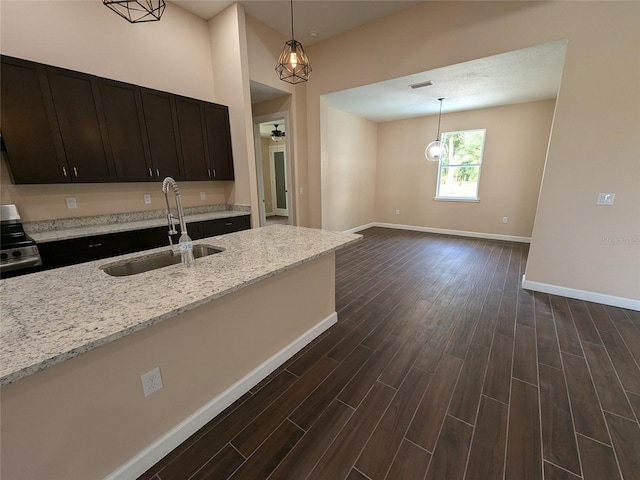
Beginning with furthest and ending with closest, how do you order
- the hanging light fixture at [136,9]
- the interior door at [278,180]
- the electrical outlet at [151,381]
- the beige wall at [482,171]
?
the interior door at [278,180]
the beige wall at [482,171]
the hanging light fixture at [136,9]
the electrical outlet at [151,381]

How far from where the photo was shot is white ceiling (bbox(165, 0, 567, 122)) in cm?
300

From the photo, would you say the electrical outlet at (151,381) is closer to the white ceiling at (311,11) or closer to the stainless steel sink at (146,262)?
the stainless steel sink at (146,262)

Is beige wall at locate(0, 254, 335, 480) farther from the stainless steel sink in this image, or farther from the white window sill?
the white window sill

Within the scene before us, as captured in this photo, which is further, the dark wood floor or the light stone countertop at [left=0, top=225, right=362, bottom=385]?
the dark wood floor

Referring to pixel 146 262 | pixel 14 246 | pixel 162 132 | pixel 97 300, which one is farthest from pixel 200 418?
pixel 162 132

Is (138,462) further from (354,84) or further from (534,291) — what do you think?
(354,84)

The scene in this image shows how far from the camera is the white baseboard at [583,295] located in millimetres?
2576

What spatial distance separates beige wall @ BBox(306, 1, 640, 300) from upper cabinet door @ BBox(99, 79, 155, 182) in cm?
325

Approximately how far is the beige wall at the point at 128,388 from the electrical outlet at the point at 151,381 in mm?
22

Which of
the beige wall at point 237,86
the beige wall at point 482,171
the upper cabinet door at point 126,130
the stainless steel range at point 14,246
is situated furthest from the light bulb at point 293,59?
the beige wall at point 482,171

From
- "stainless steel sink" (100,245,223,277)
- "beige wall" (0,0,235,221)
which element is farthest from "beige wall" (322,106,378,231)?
"stainless steel sink" (100,245,223,277)

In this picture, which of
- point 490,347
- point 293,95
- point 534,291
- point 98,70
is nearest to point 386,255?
point 534,291

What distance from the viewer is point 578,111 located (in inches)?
98.2

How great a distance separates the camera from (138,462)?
1159 mm
